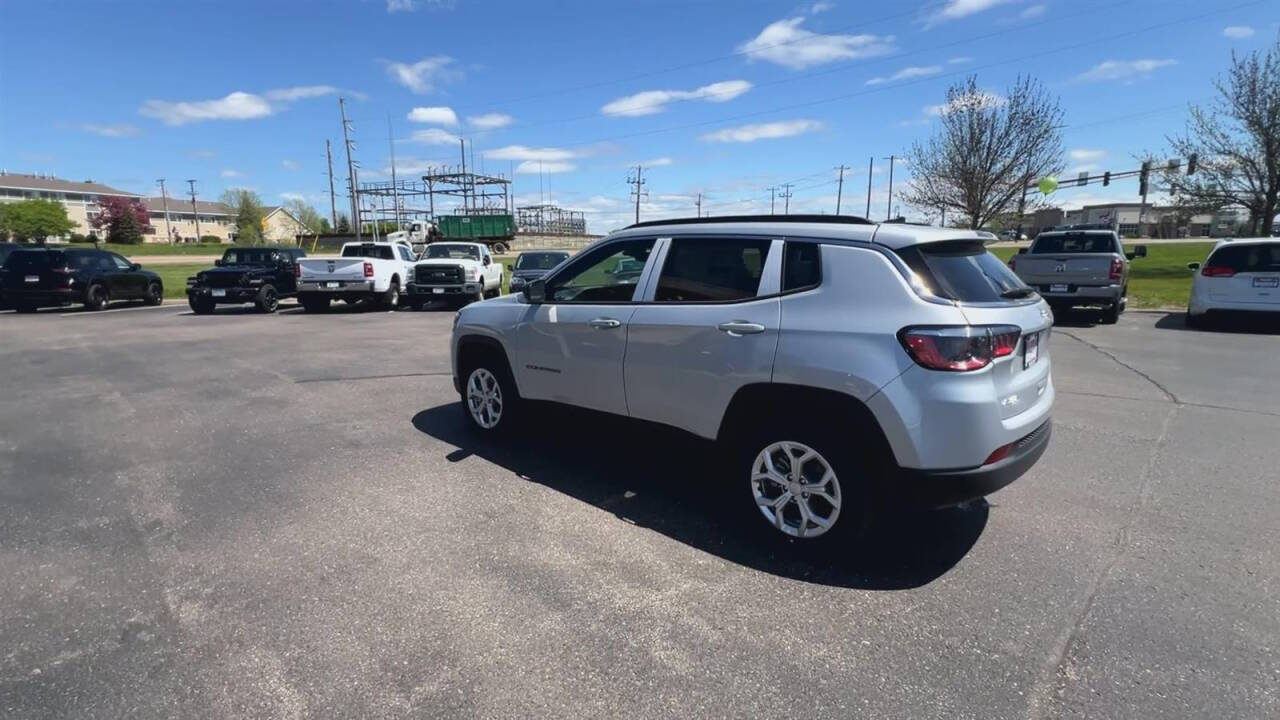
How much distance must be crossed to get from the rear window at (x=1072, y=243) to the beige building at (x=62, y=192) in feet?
448

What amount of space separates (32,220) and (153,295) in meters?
92.4

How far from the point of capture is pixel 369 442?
5609 millimetres

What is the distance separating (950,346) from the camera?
3055 millimetres

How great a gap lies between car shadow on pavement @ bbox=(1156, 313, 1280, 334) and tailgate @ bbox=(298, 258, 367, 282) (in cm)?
1751

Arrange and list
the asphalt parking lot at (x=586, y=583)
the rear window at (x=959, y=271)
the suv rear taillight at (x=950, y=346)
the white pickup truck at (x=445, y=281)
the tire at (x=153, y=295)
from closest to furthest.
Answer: the asphalt parking lot at (x=586, y=583), the suv rear taillight at (x=950, y=346), the rear window at (x=959, y=271), the white pickup truck at (x=445, y=281), the tire at (x=153, y=295)

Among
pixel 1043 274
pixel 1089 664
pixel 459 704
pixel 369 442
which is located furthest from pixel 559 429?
pixel 1043 274

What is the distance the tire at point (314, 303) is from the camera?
1686 cm

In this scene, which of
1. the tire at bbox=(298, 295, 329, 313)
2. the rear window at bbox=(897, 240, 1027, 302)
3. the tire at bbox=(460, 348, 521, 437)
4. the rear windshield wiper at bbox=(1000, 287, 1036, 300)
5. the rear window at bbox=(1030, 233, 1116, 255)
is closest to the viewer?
the rear window at bbox=(897, 240, 1027, 302)

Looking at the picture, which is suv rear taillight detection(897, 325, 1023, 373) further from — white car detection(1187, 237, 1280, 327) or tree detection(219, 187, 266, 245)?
tree detection(219, 187, 266, 245)

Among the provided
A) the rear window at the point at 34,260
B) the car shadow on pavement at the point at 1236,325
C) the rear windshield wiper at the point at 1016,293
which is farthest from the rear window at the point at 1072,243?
the rear window at the point at 34,260

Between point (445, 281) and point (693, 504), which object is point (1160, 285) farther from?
point (693, 504)

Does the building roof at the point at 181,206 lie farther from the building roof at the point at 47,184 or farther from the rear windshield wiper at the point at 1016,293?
the rear windshield wiper at the point at 1016,293

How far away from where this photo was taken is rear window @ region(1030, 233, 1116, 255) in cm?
1277

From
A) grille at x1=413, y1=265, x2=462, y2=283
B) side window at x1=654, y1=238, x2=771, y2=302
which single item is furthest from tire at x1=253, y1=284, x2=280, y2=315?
side window at x1=654, y1=238, x2=771, y2=302
